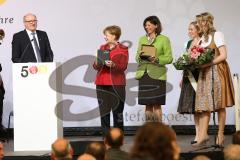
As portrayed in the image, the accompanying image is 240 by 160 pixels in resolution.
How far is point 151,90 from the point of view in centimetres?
619

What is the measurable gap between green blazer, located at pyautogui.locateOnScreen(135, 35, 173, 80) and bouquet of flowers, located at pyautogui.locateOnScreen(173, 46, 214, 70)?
1.20 feet

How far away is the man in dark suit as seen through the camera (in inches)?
252

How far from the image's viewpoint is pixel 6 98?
7.77m

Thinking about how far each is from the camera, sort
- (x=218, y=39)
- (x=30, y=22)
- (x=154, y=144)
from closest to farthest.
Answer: (x=154, y=144), (x=218, y=39), (x=30, y=22)

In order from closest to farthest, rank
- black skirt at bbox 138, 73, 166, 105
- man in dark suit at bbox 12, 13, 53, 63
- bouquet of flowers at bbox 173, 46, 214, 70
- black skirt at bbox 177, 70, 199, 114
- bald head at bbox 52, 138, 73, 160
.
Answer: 1. bald head at bbox 52, 138, 73, 160
2. bouquet of flowers at bbox 173, 46, 214, 70
3. black skirt at bbox 177, 70, 199, 114
4. black skirt at bbox 138, 73, 166, 105
5. man in dark suit at bbox 12, 13, 53, 63

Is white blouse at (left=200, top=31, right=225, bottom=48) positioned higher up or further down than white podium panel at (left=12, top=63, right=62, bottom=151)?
higher up

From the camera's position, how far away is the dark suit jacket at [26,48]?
6406 mm

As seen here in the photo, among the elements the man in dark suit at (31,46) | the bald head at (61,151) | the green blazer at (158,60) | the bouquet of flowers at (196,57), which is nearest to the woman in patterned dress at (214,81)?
the bouquet of flowers at (196,57)

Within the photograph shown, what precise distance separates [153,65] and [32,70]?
4.46ft

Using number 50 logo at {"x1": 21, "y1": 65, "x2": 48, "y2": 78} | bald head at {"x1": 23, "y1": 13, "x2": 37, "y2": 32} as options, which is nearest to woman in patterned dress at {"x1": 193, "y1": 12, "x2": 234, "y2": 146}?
number 50 logo at {"x1": 21, "y1": 65, "x2": 48, "y2": 78}

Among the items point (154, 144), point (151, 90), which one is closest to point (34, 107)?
point (151, 90)

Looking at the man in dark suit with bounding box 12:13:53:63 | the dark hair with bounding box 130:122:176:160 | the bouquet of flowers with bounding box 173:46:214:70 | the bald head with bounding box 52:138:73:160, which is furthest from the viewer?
the man in dark suit with bounding box 12:13:53:63

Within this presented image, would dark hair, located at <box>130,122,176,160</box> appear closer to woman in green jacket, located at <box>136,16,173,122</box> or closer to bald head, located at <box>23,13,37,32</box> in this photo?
woman in green jacket, located at <box>136,16,173,122</box>

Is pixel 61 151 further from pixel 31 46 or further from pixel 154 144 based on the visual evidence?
pixel 31 46
